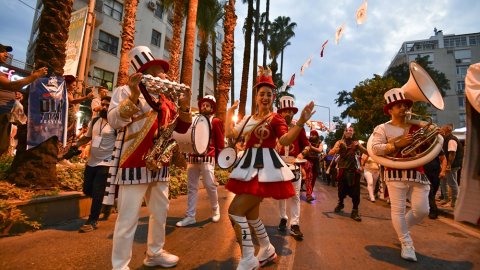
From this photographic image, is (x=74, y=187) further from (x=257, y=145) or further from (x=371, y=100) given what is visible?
(x=371, y=100)

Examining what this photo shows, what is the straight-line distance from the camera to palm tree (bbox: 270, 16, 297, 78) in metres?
38.5

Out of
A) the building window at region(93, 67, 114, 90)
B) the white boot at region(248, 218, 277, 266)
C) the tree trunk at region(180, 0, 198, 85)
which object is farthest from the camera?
the building window at region(93, 67, 114, 90)

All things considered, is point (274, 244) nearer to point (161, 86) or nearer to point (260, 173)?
point (260, 173)

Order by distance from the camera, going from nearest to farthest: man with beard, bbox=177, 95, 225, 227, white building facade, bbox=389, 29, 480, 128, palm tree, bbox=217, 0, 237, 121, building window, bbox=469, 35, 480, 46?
man with beard, bbox=177, 95, 225, 227 → palm tree, bbox=217, 0, 237, 121 → white building facade, bbox=389, 29, 480, 128 → building window, bbox=469, 35, 480, 46

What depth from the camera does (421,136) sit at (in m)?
4.09

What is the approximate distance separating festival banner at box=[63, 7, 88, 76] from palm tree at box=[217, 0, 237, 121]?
6049 mm

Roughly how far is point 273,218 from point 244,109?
1396cm

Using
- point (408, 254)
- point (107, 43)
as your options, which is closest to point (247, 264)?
point (408, 254)

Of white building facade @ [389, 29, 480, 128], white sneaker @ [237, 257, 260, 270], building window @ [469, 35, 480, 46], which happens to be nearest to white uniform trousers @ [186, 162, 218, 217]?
white sneaker @ [237, 257, 260, 270]

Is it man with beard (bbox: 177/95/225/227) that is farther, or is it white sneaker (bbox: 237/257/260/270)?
man with beard (bbox: 177/95/225/227)

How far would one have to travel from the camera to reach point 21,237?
4.12 m


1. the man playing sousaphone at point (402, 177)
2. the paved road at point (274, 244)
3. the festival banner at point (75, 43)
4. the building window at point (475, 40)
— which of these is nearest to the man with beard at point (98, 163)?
the paved road at point (274, 244)

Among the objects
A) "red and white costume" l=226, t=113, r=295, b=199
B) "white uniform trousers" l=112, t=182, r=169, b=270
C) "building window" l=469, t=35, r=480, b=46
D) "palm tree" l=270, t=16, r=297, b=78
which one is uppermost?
"building window" l=469, t=35, r=480, b=46

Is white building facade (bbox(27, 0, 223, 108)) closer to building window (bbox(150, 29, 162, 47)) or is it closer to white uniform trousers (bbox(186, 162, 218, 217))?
building window (bbox(150, 29, 162, 47))
